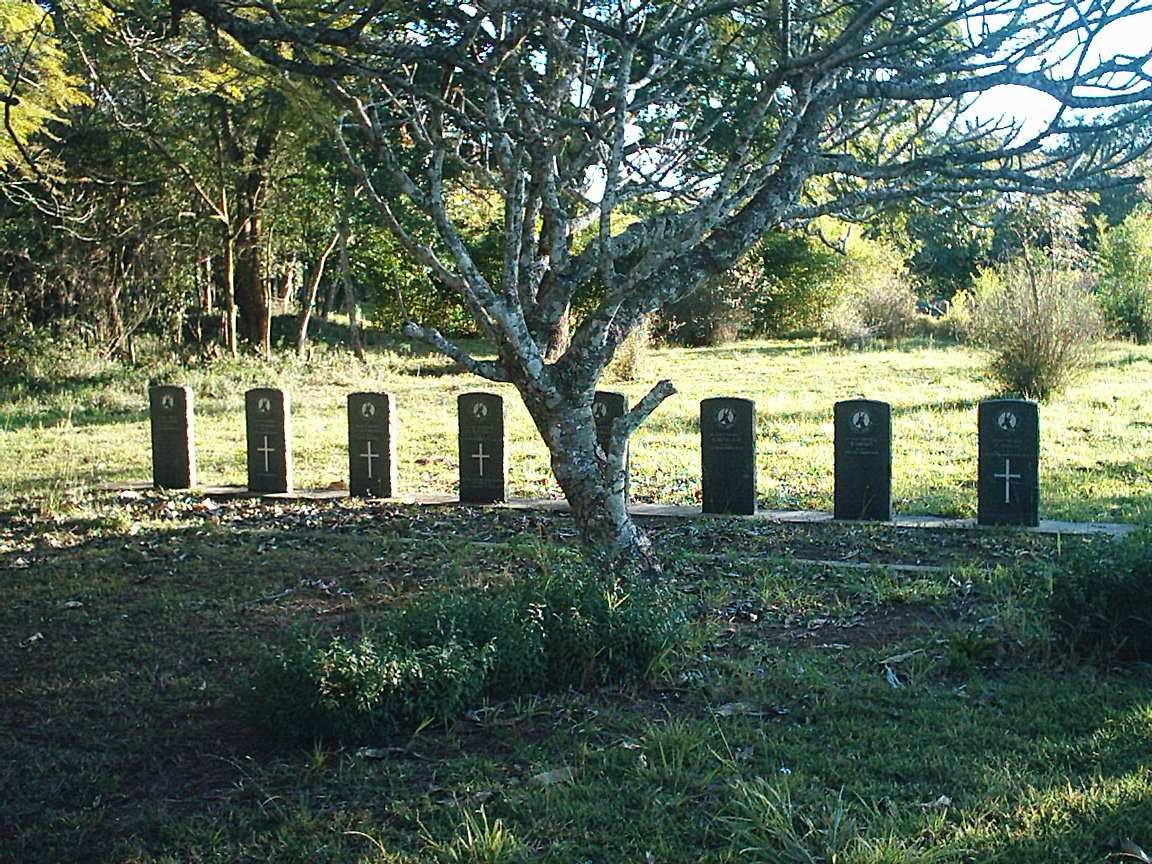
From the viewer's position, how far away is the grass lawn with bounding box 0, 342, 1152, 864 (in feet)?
13.2

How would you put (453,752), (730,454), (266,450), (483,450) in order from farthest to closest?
(266,450)
(483,450)
(730,454)
(453,752)

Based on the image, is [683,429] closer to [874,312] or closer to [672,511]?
[672,511]

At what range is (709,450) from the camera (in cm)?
1038

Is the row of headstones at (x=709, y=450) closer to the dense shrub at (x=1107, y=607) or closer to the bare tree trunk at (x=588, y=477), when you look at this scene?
the bare tree trunk at (x=588, y=477)

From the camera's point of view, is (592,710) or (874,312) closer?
(592,710)

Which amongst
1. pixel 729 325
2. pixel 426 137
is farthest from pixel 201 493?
pixel 729 325

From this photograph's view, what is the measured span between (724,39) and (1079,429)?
7.76 meters

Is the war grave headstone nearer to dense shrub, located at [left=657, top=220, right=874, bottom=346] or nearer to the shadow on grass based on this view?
the shadow on grass

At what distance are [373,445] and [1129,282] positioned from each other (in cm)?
2670

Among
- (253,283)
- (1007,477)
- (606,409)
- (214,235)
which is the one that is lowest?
(1007,477)

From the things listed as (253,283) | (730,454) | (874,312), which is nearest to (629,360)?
(253,283)

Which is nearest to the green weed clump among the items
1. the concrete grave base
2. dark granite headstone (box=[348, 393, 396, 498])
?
the concrete grave base

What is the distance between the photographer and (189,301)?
31703 millimetres

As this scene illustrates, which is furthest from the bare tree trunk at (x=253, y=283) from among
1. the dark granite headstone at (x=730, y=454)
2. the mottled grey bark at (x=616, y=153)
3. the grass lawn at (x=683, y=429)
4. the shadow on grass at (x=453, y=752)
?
the shadow on grass at (x=453, y=752)
